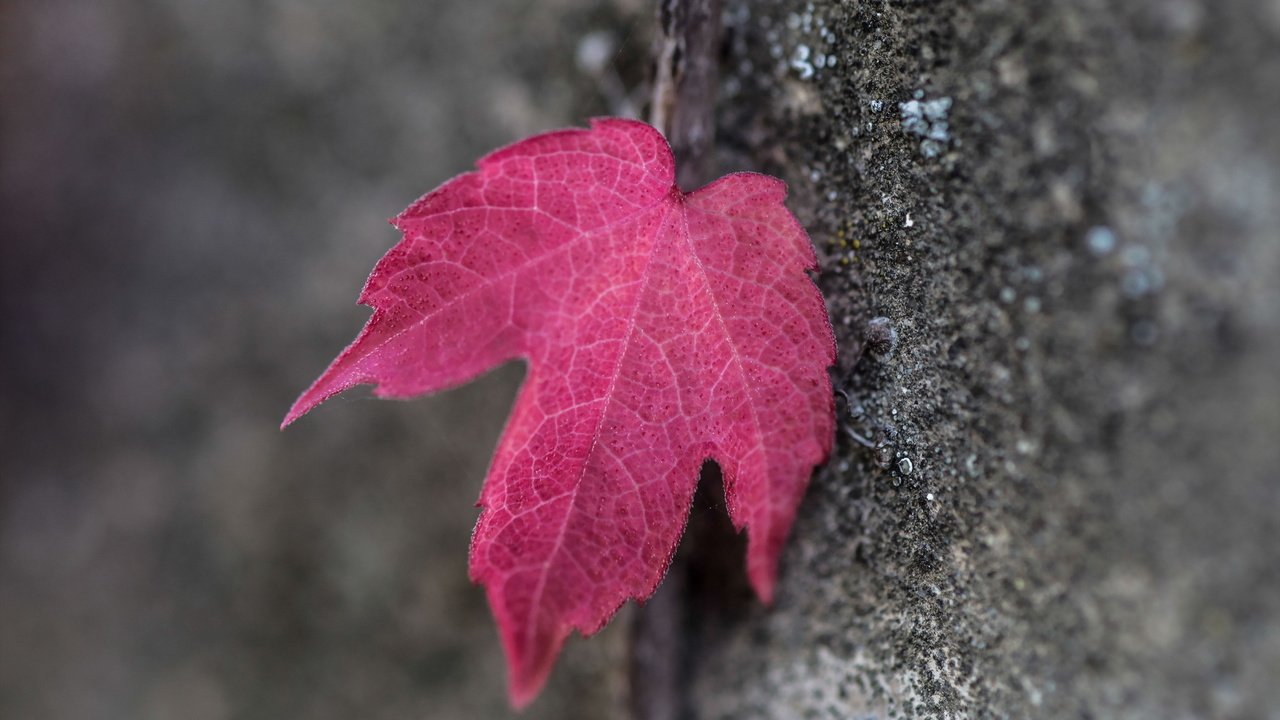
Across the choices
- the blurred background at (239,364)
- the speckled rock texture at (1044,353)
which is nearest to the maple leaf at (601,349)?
the speckled rock texture at (1044,353)

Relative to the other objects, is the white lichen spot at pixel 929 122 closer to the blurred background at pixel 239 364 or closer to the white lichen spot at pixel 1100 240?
the white lichen spot at pixel 1100 240

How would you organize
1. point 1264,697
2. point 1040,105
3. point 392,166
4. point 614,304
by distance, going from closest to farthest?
point 1264,697
point 1040,105
point 614,304
point 392,166

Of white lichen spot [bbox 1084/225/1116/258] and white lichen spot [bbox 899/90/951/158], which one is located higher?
white lichen spot [bbox 899/90/951/158]

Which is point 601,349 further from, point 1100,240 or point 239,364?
point 239,364

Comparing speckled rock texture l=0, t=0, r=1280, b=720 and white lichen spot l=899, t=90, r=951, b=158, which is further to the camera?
white lichen spot l=899, t=90, r=951, b=158

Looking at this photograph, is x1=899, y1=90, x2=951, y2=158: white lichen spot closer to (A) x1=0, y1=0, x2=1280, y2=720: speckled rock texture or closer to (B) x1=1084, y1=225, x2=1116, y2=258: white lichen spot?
(A) x1=0, y1=0, x2=1280, y2=720: speckled rock texture

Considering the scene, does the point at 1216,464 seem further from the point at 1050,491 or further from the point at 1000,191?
the point at 1000,191

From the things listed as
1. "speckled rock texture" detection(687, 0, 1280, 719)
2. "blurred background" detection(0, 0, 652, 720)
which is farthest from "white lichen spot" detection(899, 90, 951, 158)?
"blurred background" detection(0, 0, 652, 720)

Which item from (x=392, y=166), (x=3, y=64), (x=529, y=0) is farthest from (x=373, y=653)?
(x=3, y=64)
